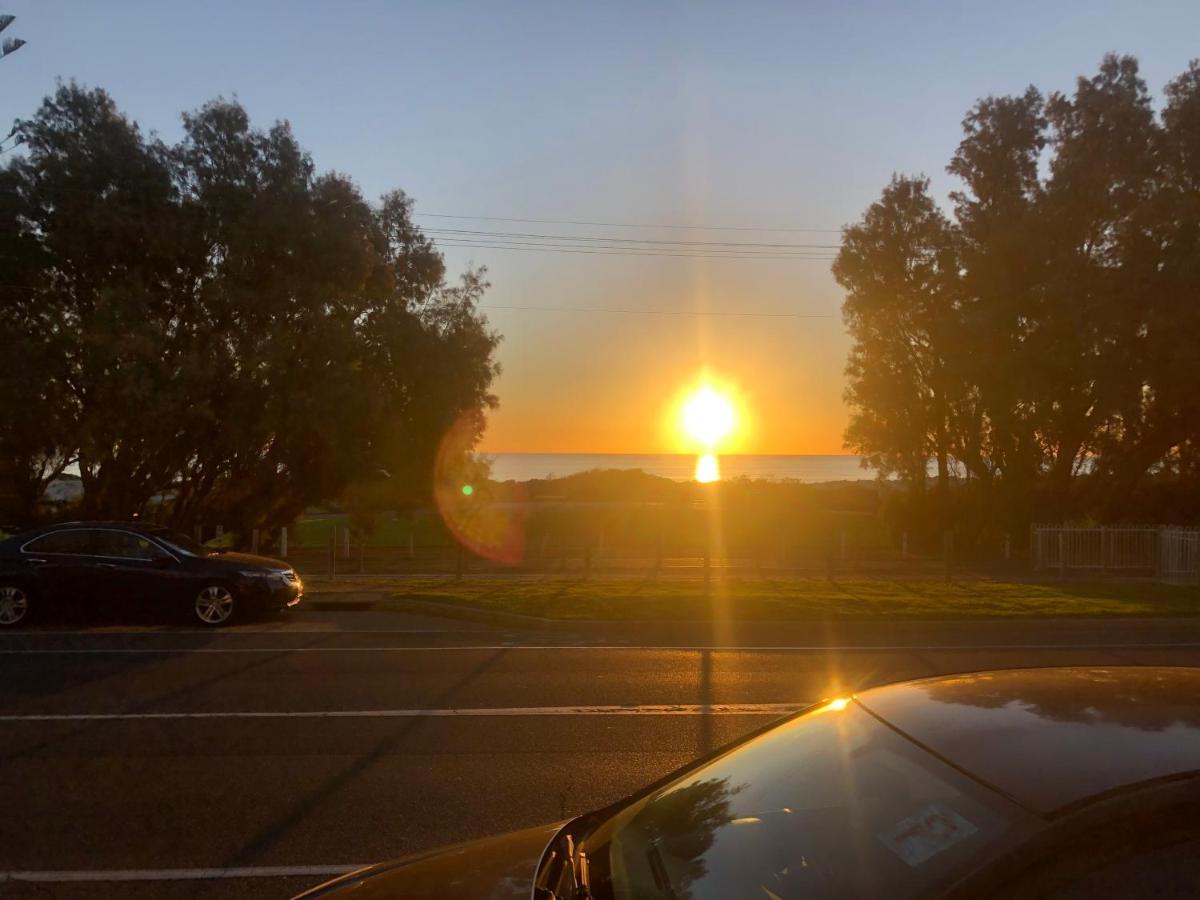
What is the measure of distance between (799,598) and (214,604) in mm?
9089

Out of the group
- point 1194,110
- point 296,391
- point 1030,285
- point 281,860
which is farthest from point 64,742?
point 1194,110

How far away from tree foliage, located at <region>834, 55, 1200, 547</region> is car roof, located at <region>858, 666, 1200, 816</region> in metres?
30.7

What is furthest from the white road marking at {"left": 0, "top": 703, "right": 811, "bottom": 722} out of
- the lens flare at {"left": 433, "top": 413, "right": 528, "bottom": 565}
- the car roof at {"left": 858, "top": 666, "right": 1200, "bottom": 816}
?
the lens flare at {"left": 433, "top": 413, "right": 528, "bottom": 565}

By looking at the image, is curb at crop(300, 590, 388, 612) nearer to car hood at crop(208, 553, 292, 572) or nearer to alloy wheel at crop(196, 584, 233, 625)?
car hood at crop(208, 553, 292, 572)

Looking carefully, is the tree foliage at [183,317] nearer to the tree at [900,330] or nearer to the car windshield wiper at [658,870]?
the tree at [900,330]

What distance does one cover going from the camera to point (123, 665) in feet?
38.3

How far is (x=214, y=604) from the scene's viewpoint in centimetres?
1502

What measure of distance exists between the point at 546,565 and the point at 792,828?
26.3 m

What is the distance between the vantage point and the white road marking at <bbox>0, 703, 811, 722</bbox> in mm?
8898

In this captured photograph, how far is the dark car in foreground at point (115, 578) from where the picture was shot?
1492 cm

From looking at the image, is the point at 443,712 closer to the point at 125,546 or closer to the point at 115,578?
the point at 115,578

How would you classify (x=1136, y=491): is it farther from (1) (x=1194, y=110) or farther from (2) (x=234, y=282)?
(2) (x=234, y=282)

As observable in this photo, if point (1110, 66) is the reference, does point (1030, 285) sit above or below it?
below

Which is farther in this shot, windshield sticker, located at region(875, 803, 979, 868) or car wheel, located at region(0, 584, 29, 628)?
car wheel, located at region(0, 584, 29, 628)
